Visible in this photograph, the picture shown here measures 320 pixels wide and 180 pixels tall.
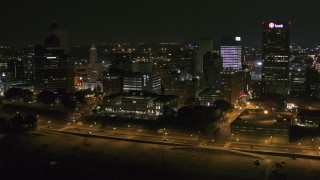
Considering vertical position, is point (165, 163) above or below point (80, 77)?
below

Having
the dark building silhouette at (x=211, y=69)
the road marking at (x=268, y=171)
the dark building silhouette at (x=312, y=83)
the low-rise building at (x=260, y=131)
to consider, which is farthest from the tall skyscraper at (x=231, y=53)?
the road marking at (x=268, y=171)

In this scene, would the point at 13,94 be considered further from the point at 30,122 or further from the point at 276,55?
the point at 276,55

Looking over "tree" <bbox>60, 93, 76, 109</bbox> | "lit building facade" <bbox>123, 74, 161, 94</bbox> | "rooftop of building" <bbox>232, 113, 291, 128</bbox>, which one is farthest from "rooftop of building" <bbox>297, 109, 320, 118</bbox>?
"tree" <bbox>60, 93, 76, 109</bbox>

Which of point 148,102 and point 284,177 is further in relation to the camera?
point 148,102

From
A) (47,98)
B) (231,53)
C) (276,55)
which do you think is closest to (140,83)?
(47,98)

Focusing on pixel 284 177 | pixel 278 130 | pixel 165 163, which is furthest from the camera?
pixel 278 130

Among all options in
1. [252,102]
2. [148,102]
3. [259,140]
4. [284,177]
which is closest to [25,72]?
[148,102]

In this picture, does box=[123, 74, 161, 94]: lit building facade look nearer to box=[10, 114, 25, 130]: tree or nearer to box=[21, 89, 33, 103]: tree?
box=[21, 89, 33, 103]: tree

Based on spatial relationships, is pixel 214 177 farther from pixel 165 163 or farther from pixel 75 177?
pixel 75 177
